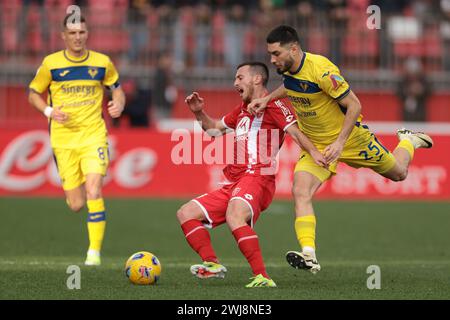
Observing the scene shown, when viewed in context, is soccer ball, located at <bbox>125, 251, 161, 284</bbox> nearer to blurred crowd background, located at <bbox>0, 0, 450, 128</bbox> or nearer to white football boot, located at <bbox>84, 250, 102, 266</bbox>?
white football boot, located at <bbox>84, 250, 102, 266</bbox>

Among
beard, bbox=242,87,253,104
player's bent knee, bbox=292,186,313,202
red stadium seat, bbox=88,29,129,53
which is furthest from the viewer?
red stadium seat, bbox=88,29,129,53

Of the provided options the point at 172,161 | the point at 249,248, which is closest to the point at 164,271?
the point at 249,248

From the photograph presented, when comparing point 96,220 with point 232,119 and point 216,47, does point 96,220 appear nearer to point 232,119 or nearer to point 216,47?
point 232,119

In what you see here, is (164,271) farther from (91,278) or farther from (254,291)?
(254,291)

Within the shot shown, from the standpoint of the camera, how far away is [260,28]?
80.4ft

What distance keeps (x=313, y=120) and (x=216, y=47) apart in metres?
14.4

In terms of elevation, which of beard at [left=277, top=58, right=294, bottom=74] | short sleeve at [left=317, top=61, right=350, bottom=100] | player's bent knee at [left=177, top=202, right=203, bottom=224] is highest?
beard at [left=277, top=58, right=294, bottom=74]

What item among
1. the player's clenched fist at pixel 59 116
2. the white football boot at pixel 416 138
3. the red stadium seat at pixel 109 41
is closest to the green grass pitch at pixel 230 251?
the white football boot at pixel 416 138

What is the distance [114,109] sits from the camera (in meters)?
11.6

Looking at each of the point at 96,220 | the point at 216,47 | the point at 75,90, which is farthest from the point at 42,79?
the point at 216,47

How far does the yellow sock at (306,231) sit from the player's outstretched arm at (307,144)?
547 mm

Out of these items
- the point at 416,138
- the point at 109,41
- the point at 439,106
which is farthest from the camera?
the point at 439,106

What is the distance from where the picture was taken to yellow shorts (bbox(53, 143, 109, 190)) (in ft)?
39.0

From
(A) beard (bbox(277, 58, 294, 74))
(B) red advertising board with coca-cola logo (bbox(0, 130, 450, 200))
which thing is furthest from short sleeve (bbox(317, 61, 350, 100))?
(B) red advertising board with coca-cola logo (bbox(0, 130, 450, 200))
